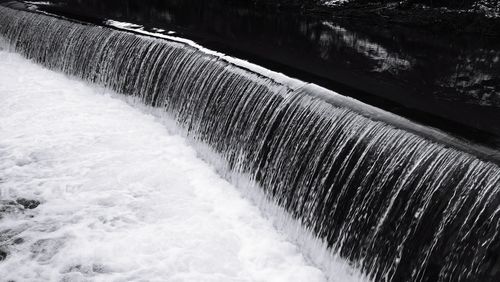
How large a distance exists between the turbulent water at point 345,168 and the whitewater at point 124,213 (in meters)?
0.44

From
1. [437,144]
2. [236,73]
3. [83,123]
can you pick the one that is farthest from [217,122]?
[437,144]

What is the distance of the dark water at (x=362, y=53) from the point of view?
7.04m

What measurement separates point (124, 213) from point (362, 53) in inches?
258

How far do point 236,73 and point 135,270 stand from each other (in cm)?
364

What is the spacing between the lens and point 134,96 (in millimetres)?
9953

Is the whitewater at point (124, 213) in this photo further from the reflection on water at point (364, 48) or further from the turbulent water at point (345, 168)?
the reflection on water at point (364, 48)

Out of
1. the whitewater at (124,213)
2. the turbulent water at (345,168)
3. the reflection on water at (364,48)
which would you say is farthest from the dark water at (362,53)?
the whitewater at (124,213)

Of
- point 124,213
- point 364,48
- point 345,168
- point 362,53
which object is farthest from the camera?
point 364,48

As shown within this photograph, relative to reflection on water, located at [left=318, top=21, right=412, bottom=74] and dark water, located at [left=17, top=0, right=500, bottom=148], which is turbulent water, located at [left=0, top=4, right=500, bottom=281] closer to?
dark water, located at [left=17, top=0, right=500, bottom=148]

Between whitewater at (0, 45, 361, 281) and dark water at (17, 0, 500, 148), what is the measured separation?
2.07 m

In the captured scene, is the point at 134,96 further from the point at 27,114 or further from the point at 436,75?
the point at 436,75

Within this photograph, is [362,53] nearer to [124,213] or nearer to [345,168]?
[345,168]

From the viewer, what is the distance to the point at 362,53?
10773 millimetres

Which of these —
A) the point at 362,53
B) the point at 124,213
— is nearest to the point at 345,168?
the point at 124,213
